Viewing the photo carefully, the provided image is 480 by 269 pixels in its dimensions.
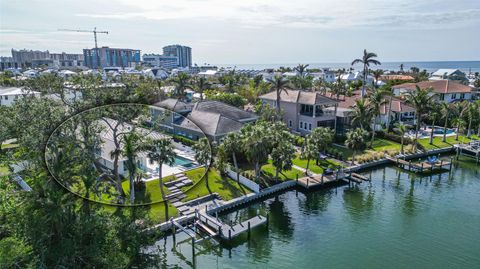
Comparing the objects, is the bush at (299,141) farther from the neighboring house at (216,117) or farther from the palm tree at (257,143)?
the palm tree at (257,143)

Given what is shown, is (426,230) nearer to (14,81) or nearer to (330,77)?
(14,81)

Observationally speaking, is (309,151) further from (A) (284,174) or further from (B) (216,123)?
(B) (216,123)

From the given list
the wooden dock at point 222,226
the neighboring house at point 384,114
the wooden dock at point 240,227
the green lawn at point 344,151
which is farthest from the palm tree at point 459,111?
the wooden dock at point 222,226

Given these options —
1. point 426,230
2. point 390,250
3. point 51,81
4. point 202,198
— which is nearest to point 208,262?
point 202,198

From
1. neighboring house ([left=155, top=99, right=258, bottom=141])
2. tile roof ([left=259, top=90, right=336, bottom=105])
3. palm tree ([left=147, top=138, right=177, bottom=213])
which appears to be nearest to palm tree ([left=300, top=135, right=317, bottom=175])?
neighboring house ([left=155, top=99, right=258, bottom=141])

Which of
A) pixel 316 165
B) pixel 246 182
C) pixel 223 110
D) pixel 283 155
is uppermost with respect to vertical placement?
pixel 223 110

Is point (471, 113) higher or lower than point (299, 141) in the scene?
higher

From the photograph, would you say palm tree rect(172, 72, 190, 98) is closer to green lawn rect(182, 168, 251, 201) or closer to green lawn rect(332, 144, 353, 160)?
green lawn rect(332, 144, 353, 160)

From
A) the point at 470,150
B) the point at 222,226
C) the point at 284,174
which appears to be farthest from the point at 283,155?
the point at 470,150
